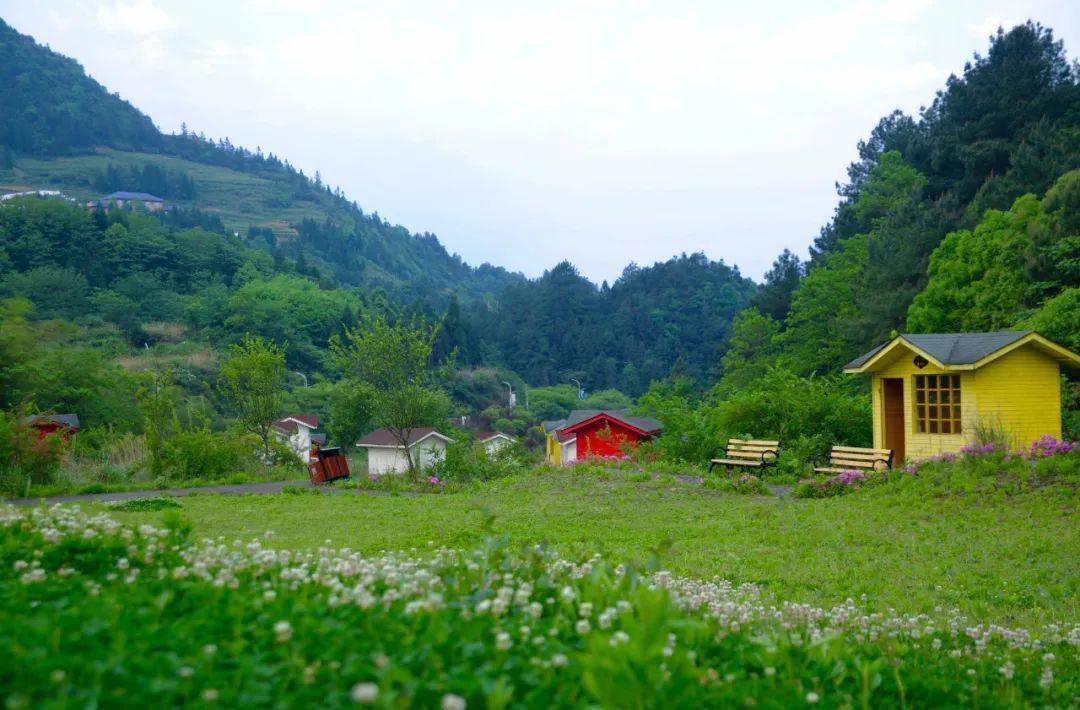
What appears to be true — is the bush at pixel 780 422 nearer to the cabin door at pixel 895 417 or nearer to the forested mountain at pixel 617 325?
the cabin door at pixel 895 417

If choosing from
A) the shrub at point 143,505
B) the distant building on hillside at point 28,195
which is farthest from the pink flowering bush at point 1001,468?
the distant building on hillside at point 28,195

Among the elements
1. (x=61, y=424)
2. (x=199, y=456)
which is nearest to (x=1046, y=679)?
(x=199, y=456)

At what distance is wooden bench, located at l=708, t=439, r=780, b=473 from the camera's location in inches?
766

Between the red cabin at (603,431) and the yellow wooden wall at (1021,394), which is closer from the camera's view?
the yellow wooden wall at (1021,394)

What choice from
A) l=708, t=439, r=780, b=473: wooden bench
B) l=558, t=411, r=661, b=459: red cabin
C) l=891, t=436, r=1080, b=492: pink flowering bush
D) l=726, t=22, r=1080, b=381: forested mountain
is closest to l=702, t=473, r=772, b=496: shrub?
l=708, t=439, r=780, b=473: wooden bench

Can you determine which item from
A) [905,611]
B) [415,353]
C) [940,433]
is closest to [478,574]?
[905,611]

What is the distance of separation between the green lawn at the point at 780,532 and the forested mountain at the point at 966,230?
12745mm

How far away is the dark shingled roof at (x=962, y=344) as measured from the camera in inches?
686

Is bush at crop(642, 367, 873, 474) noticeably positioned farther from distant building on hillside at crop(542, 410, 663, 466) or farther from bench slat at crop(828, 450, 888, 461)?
distant building on hillside at crop(542, 410, 663, 466)

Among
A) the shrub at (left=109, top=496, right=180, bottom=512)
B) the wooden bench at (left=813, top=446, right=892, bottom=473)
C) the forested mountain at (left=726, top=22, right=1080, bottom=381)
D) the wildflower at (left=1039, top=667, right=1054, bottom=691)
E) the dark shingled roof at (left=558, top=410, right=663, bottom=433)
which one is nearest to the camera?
the wildflower at (left=1039, top=667, right=1054, bottom=691)

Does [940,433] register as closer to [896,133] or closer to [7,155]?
[896,133]

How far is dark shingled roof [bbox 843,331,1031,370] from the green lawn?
4059 mm

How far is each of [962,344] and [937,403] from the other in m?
1.34

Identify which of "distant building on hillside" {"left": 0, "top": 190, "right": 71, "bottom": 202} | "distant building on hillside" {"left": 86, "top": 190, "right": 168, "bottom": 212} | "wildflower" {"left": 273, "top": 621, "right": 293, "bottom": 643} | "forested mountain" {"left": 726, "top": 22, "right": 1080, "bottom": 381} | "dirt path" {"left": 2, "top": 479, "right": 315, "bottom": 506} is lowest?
"dirt path" {"left": 2, "top": 479, "right": 315, "bottom": 506}
